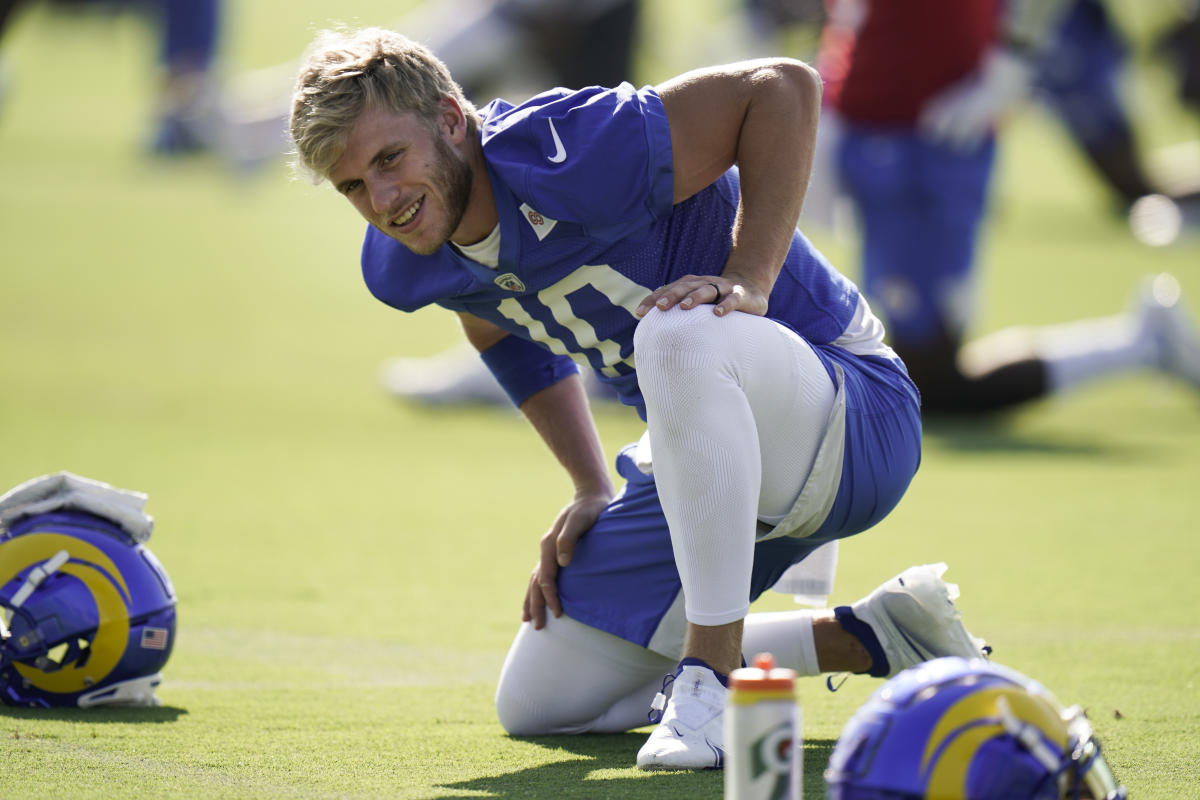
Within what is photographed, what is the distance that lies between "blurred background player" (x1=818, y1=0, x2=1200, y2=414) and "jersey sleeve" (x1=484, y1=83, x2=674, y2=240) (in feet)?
13.8

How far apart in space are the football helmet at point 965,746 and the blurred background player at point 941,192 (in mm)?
4963

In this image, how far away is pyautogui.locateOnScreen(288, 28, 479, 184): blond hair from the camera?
264 centimetres

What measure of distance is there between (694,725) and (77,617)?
3.78 feet

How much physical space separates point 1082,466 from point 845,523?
138 inches

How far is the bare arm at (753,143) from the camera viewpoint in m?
2.69

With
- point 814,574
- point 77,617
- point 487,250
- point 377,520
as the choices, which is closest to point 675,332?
point 487,250

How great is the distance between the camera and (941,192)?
265 inches

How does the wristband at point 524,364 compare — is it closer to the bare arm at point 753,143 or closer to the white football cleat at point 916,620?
the bare arm at point 753,143

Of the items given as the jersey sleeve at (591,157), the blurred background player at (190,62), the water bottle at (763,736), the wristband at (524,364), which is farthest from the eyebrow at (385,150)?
the blurred background player at (190,62)

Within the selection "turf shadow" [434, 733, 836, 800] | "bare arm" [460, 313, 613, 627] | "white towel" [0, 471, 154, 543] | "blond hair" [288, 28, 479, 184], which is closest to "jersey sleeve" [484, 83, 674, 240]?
"blond hair" [288, 28, 479, 184]

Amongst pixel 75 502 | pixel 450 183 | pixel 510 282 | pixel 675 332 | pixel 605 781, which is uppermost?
pixel 450 183

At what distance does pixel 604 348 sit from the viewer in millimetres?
2869

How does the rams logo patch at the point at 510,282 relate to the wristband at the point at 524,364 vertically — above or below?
above

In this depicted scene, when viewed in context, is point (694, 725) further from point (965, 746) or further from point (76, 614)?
point (76, 614)
